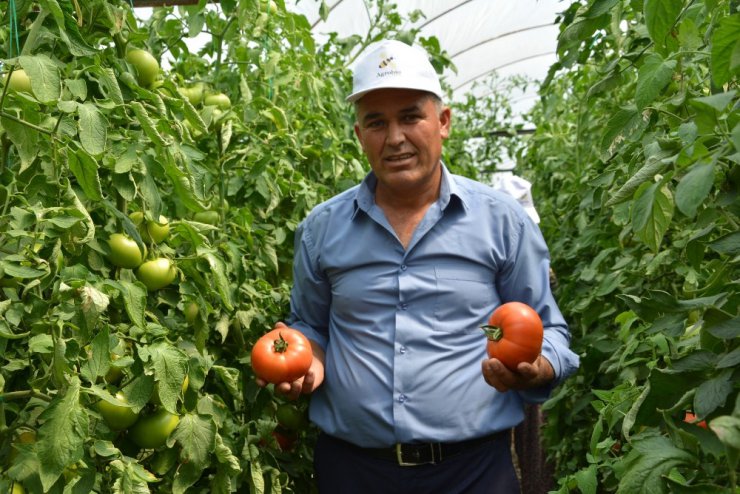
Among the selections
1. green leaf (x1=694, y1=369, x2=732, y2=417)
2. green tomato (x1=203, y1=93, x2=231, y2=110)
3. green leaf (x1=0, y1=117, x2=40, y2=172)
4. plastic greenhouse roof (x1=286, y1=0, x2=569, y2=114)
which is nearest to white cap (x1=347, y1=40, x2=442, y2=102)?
green tomato (x1=203, y1=93, x2=231, y2=110)

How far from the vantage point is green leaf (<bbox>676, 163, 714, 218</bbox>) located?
750 mm

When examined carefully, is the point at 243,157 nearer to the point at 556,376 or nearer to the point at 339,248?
the point at 339,248

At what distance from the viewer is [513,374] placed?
5.77 feet

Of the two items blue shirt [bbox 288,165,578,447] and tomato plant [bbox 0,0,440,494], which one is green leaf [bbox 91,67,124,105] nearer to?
tomato plant [bbox 0,0,440,494]

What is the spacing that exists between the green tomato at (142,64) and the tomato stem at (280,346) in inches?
25.1

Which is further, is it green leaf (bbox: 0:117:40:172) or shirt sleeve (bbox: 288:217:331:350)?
shirt sleeve (bbox: 288:217:331:350)

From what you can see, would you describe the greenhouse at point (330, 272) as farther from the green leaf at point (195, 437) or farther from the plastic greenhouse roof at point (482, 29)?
the plastic greenhouse roof at point (482, 29)

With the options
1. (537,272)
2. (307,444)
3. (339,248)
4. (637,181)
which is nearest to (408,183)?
(339,248)

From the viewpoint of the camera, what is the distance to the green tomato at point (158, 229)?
5.19 ft

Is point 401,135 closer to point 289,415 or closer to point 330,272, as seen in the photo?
point 330,272

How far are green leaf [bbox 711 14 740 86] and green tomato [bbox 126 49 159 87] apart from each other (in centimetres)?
109

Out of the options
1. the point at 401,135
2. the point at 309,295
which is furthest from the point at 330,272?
the point at 401,135

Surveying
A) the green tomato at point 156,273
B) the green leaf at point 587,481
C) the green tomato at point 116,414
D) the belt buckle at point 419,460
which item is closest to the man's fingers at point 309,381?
the belt buckle at point 419,460

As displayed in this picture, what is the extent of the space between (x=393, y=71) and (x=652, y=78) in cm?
92
